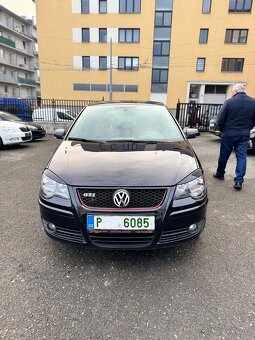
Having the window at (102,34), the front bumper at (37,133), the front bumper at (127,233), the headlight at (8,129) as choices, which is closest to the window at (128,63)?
the window at (102,34)

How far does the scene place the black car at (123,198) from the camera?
73.6 inches

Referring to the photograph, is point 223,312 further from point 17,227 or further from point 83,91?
point 83,91

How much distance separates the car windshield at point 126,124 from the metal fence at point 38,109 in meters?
9.34

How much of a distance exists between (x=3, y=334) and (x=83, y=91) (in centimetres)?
2795

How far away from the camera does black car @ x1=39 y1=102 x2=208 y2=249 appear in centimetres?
187

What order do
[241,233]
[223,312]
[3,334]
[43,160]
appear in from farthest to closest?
[43,160]
[241,233]
[223,312]
[3,334]

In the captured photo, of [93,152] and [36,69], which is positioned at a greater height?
[36,69]

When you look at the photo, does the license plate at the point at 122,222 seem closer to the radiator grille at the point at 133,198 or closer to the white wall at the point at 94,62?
the radiator grille at the point at 133,198

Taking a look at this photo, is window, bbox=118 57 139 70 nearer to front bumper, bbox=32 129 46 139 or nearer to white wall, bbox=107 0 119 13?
white wall, bbox=107 0 119 13

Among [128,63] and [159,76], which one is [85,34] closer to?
[128,63]

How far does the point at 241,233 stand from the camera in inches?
110

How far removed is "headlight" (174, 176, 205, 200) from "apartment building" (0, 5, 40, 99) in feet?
149

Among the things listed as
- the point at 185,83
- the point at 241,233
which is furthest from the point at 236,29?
the point at 241,233

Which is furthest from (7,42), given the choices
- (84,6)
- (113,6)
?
(113,6)
